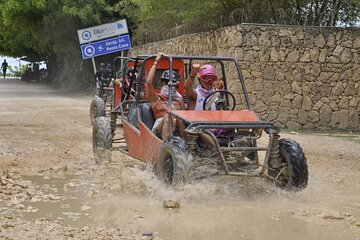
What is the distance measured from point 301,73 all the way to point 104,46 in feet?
29.4

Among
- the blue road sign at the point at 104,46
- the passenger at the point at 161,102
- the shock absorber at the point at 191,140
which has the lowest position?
the shock absorber at the point at 191,140

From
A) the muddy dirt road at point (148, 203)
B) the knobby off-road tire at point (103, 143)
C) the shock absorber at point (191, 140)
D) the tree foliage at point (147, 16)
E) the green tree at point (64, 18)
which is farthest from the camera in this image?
the green tree at point (64, 18)

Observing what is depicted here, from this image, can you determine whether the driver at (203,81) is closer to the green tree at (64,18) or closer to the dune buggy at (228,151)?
the dune buggy at (228,151)

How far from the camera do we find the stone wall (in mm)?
14250

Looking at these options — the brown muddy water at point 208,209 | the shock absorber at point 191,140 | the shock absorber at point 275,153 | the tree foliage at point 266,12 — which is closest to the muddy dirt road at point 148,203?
the brown muddy water at point 208,209

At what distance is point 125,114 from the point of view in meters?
8.70

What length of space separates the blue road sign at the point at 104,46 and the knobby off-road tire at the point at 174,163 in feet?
48.2

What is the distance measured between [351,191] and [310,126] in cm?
→ 736

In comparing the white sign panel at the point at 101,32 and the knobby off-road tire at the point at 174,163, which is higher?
the white sign panel at the point at 101,32

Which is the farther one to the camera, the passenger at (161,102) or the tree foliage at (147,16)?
the tree foliage at (147,16)

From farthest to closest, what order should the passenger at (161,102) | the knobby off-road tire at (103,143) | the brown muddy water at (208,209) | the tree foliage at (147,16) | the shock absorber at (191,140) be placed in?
the tree foliage at (147,16) → the knobby off-road tire at (103,143) → the passenger at (161,102) → the shock absorber at (191,140) → the brown muddy water at (208,209)

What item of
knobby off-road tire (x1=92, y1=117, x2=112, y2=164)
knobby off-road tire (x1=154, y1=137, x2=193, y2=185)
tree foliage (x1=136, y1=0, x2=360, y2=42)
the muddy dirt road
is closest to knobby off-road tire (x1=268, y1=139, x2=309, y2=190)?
the muddy dirt road

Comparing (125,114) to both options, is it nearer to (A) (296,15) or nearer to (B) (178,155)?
(B) (178,155)

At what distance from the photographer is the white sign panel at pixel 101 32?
68.9 ft
